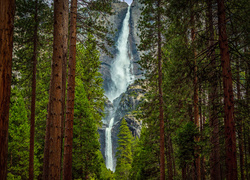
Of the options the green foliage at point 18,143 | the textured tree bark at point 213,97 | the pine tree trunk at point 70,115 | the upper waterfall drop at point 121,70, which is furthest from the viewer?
the upper waterfall drop at point 121,70

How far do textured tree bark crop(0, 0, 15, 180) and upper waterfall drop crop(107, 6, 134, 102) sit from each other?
246ft

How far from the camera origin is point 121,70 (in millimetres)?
83125

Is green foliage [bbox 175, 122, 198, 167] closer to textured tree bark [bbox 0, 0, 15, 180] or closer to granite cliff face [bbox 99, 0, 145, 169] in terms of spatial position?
textured tree bark [bbox 0, 0, 15, 180]

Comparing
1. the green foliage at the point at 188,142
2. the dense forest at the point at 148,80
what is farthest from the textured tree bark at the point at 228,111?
the green foliage at the point at 188,142

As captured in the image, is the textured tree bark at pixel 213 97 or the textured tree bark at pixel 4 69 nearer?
the textured tree bark at pixel 4 69

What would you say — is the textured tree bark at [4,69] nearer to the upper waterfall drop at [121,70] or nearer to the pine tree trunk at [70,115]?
the pine tree trunk at [70,115]

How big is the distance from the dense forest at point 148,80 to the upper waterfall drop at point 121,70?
Result: 62.6m

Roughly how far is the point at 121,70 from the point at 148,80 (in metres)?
Answer: 72.0

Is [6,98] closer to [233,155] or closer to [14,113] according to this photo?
[233,155]

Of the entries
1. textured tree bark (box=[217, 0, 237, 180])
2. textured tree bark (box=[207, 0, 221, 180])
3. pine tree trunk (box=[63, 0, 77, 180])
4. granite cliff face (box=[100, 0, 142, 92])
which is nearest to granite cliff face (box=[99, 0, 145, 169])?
granite cliff face (box=[100, 0, 142, 92])

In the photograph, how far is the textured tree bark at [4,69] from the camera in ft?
8.11

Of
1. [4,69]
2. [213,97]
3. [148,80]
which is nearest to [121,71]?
[148,80]

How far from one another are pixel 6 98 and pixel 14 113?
11.7 meters

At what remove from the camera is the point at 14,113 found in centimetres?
1261
